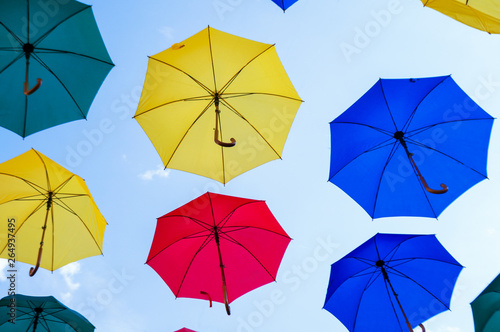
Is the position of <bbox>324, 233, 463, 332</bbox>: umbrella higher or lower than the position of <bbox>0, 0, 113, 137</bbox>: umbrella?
lower

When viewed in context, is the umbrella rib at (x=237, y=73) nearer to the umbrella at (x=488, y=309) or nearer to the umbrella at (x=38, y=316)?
the umbrella at (x=38, y=316)

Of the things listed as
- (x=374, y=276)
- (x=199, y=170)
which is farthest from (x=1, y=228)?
(x=374, y=276)

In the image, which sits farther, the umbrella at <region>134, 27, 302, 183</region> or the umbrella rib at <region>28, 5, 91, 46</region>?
the umbrella at <region>134, 27, 302, 183</region>

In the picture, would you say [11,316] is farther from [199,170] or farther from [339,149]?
[339,149]

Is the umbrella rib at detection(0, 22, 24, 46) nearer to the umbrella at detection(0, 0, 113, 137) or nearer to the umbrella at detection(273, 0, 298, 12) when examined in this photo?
the umbrella at detection(0, 0, 113, 137)

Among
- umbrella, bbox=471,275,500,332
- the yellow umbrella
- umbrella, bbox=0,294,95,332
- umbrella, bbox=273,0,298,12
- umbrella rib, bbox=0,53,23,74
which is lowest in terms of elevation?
umbrella, bbox=471,275,500,332

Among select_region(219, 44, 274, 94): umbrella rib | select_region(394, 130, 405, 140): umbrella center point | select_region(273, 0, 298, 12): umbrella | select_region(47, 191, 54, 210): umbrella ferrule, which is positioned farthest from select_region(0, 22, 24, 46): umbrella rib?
select_region(394, 130, 405, 140): umbrella center point

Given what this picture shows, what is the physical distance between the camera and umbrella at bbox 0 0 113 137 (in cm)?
638

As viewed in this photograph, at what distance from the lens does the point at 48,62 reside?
22.2 feet

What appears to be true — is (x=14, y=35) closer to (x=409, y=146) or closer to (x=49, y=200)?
(x=49, y=200)

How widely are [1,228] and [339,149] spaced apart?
6.73 meters

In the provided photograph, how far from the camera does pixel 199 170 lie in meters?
7.75

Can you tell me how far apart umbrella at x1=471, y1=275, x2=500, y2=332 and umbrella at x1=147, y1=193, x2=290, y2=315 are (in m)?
3.46

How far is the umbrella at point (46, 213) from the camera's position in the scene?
7121mm
